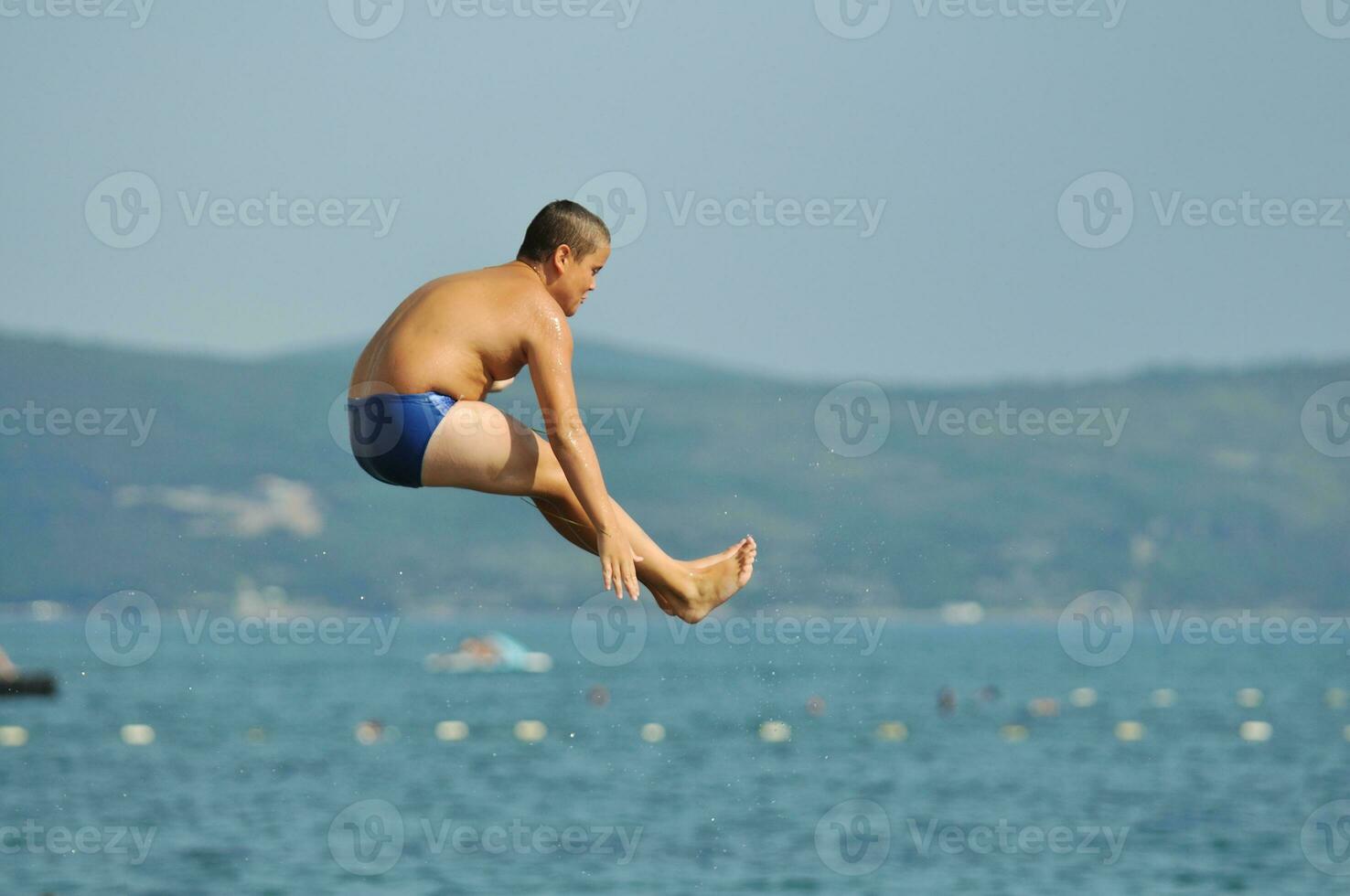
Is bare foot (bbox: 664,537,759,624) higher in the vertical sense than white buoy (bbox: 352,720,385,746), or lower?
lower

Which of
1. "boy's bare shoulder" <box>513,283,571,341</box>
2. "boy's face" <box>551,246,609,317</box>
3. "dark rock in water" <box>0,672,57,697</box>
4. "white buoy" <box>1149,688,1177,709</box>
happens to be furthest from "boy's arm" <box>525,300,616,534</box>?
"white buoy" <box>1149,688,1177,709</box>

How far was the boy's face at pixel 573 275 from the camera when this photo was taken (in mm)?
11594

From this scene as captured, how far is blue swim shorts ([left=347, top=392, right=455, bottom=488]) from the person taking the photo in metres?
11.4

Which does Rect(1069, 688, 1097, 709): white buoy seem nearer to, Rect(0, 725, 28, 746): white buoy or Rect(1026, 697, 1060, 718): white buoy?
Rect(1026, 697, 1060, 718): white buoy

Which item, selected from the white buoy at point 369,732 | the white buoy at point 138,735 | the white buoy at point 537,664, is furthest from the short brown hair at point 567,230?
the white buoy at point 537,664

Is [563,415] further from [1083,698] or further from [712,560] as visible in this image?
[1083,698]

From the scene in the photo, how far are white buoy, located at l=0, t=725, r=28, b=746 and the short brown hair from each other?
90111 millimetres

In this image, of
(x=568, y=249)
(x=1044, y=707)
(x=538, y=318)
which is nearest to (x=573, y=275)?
(x=568, y=249)

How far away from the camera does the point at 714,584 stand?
12.5 metres

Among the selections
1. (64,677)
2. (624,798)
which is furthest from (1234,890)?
(64,677)

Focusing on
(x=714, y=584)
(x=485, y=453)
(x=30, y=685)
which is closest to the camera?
(x=485, y=453)

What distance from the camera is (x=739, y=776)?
83.1 metres

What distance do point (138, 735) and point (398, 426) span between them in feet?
324

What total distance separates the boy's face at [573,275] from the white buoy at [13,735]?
90117 mm
